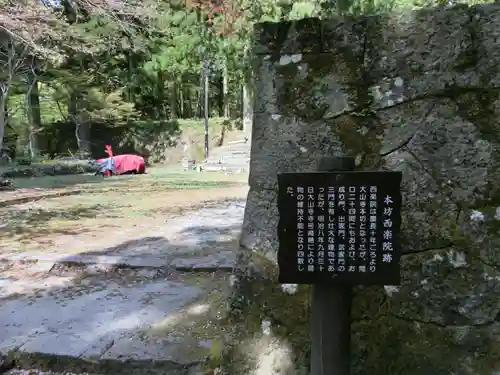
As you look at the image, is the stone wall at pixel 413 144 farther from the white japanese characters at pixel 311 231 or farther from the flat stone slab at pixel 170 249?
the flat stone slab at pixel 170 249

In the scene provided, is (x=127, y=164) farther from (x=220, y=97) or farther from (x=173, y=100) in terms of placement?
Result: (x=220, y=97)

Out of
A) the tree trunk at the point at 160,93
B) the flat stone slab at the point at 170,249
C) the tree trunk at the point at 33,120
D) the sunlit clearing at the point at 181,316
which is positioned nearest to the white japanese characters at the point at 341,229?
the sunlit clearing at the point at 181,316

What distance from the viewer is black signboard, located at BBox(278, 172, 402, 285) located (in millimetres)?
1748

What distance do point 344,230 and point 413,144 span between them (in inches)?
28.7

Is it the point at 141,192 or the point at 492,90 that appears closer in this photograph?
the point at 492,90

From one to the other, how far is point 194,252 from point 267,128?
282cm

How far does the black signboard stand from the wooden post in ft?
0.18

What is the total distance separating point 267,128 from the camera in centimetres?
239

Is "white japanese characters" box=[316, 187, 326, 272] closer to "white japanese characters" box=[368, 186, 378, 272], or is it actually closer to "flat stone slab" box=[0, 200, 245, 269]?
"white japanese characters" box=[368, 186, 378, 272]

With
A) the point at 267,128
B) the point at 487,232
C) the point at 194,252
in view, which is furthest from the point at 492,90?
the point at 194,252

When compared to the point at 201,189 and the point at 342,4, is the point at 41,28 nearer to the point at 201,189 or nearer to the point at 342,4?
the point at 201,189

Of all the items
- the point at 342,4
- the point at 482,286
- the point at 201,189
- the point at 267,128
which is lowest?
the point at 201,189

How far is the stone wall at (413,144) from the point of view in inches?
86.1

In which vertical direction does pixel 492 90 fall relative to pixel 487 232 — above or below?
above
